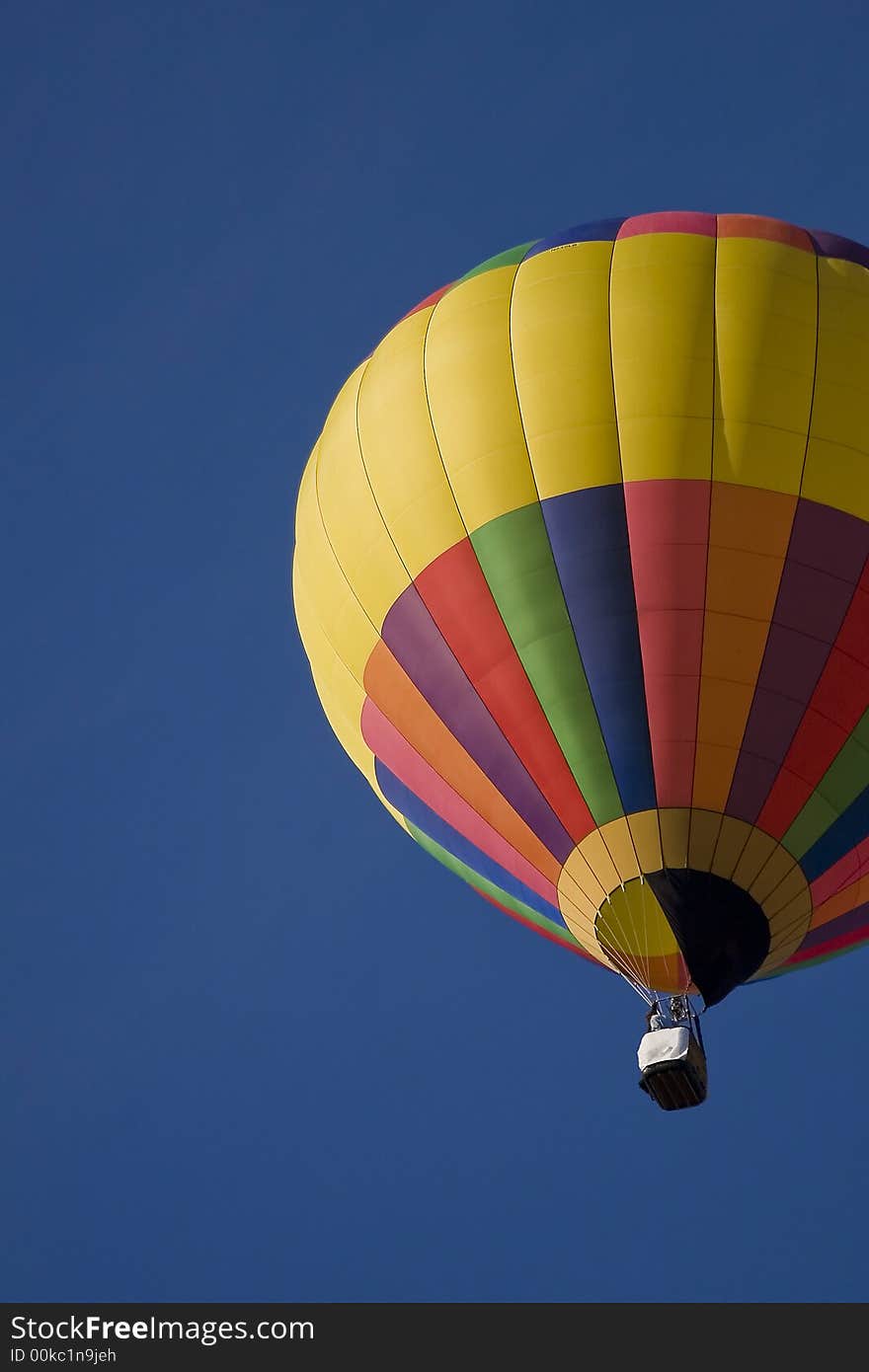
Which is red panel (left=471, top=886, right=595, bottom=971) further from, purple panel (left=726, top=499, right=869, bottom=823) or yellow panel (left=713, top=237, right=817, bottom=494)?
yellow panel (left=713, top=237, right=817, bottom=494)

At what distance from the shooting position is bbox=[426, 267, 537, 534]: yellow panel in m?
15.8

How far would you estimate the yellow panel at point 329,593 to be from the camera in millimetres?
16812

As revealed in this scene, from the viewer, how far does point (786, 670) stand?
599 inches

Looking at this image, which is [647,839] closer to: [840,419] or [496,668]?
[496,668]

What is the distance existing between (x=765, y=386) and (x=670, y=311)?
3.12 ft

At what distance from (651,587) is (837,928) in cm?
314

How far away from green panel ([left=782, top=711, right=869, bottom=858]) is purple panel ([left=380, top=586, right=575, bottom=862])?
63.6 inches

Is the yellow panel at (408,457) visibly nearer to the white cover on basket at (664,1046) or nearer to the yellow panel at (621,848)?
the yellow panel at (621,848)

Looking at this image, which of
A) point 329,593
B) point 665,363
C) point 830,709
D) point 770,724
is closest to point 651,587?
point 770,724

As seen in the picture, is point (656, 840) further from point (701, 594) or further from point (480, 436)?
point (480, 436)

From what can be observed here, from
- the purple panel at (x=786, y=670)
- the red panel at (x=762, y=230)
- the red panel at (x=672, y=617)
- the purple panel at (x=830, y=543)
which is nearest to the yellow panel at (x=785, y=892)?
the purple panel at (x=786, y=670)

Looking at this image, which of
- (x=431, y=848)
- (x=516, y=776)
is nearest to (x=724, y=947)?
(x=516, y=776)

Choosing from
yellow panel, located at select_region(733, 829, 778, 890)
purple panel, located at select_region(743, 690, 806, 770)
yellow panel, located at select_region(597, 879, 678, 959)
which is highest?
purple panel, located at select_region(743, 690, 806, 770)

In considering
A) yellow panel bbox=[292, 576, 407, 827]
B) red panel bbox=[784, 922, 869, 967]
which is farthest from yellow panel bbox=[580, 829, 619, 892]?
yellow panel bbox=[292, 576, 407, 827]
